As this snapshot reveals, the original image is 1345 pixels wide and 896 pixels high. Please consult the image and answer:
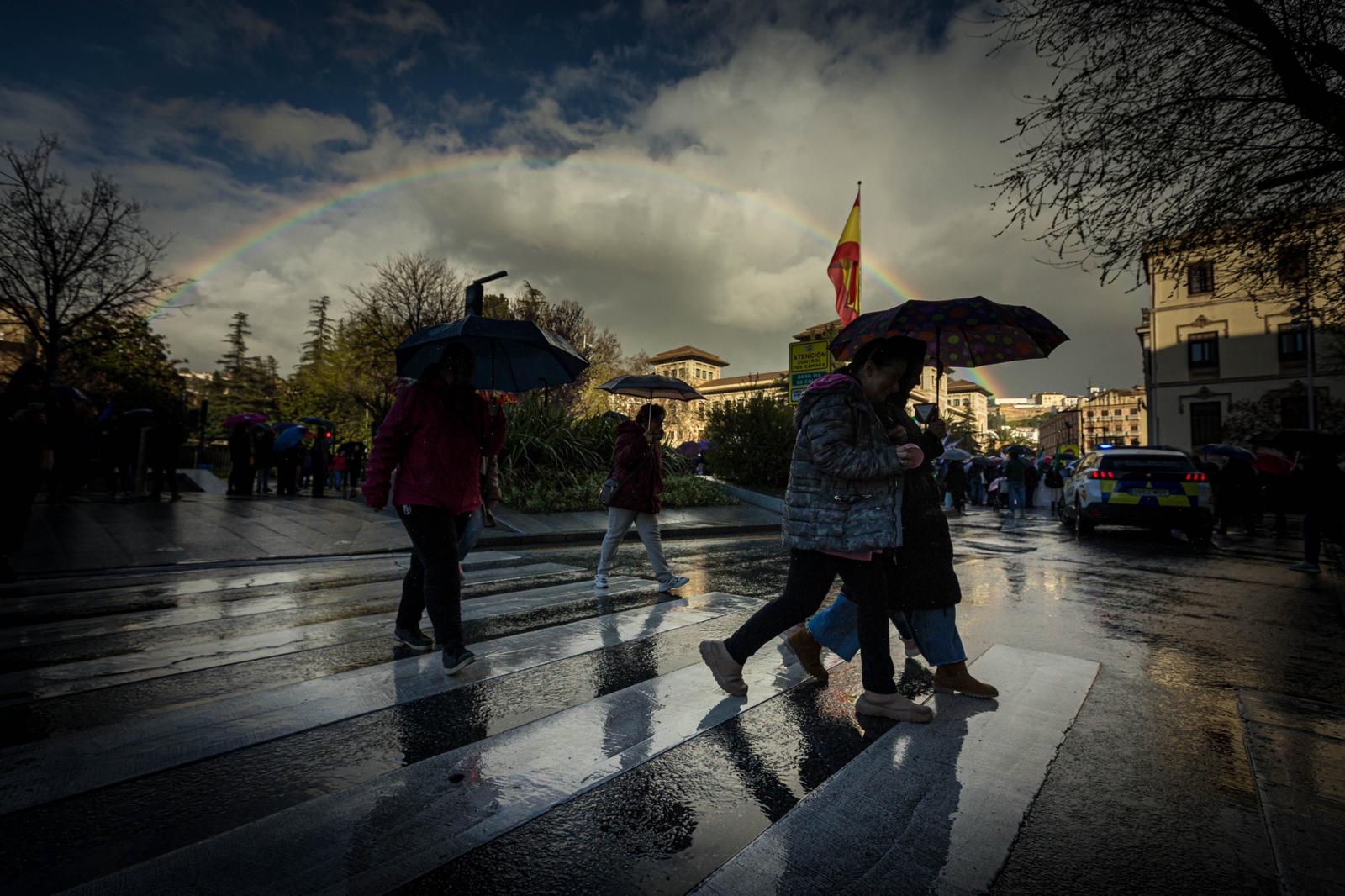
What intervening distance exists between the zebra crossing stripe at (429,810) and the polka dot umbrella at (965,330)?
7.75ft

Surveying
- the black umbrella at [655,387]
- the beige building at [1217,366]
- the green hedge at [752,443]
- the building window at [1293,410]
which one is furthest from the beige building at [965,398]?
the black umbrella at [655,387]

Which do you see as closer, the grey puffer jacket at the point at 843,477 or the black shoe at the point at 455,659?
the grey puffer jacket at the point at 843,477

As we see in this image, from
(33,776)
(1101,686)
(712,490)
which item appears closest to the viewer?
(33,776)

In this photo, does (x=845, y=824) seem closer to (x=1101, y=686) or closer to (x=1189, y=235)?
(x=1101, y=686)

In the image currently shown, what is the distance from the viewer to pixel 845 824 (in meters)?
2.12

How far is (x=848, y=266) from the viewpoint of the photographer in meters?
16.8

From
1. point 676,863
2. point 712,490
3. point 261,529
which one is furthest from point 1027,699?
point 712,490

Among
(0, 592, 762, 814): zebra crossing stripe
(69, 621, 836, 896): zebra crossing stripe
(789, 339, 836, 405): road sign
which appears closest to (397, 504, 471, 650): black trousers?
(0, 592, 762, 814): zebra crossing stripe

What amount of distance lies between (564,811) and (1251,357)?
50.1 meters

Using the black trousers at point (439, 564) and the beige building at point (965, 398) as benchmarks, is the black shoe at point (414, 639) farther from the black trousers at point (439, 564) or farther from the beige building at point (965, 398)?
the beige building at point (965, 398)

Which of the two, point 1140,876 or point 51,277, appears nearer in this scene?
point 1140,876

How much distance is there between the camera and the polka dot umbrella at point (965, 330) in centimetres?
443

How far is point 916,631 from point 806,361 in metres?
13.4

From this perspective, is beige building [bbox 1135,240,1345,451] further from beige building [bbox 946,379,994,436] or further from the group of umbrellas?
beige building [bbox 946,379,994,436]
